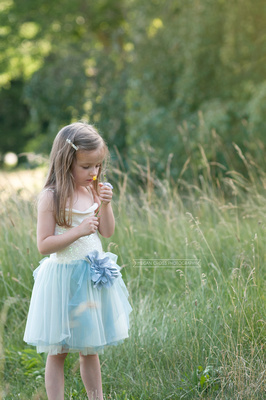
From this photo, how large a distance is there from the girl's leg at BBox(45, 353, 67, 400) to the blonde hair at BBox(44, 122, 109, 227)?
0.72 metres

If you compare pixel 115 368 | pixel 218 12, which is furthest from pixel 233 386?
pixel 218 12

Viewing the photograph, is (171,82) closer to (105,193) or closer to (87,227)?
(105,193)

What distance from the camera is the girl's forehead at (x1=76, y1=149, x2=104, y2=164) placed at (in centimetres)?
263

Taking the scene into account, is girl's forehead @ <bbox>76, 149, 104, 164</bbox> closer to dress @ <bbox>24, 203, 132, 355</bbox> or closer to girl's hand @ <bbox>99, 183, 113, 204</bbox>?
girl's hand @ <bbox>99, 183, 113, 204</bbox>

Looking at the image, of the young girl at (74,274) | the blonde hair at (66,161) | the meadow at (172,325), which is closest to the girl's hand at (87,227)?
the young girl at (74,274)

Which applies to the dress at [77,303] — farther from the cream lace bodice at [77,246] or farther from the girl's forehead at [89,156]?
the girl's forehead at [89,156]

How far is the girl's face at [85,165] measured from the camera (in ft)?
8.66

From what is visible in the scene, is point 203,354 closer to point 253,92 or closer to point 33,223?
point 33,223

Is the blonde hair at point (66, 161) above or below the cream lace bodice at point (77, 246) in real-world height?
above

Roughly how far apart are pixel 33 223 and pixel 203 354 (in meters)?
2.26

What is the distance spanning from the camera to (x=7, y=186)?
511cm

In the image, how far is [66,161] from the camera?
8.71 feet

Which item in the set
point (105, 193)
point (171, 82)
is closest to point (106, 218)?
point (105, 193)

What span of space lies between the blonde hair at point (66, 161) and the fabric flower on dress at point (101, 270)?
0.21m
